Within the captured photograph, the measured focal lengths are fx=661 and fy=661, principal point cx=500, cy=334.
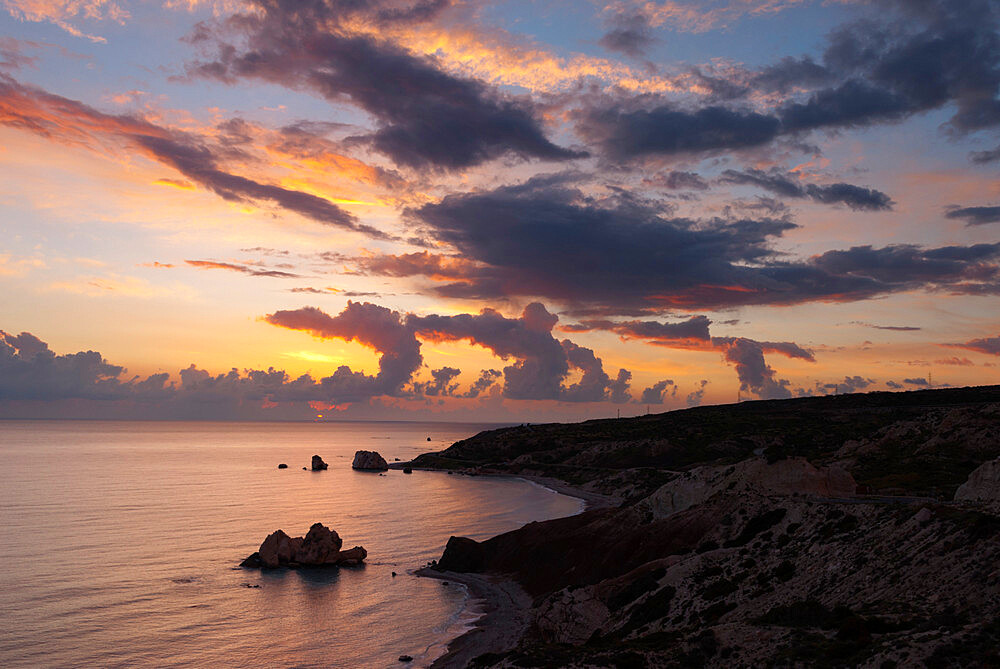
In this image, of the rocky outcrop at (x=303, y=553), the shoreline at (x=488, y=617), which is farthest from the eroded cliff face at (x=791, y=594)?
the rocky outcrop at (x=303, y=553)

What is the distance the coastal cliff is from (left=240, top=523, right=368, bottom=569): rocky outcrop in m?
15.2

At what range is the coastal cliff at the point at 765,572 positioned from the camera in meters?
30.7

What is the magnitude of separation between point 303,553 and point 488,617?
116 ft

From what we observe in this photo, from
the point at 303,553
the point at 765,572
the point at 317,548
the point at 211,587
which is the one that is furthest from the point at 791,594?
the point at 303,553

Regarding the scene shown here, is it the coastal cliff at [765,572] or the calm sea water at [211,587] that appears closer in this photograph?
the coastal cliff at [765,572]

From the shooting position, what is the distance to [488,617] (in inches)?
2648

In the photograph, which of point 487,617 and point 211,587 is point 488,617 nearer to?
point 487,617

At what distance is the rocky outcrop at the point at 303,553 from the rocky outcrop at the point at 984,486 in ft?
238

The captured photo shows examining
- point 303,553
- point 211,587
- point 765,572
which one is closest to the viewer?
point 765,572

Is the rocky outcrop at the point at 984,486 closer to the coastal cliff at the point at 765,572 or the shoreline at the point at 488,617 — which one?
the coastal cliff at the point at 765,572

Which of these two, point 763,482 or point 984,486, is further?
point 763,482

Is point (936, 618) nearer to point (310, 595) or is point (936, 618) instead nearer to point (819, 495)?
point (819, 495)

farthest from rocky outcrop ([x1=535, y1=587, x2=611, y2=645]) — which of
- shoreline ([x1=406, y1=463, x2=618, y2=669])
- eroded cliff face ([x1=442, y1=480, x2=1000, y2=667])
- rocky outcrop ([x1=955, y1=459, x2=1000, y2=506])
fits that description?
rocky outcrop ([x1=955, y1=459, x2=1000, y2=506])

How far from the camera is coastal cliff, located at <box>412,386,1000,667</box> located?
30734 millimetres
